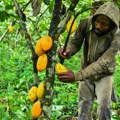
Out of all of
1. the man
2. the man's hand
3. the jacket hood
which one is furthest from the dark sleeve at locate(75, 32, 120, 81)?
the jacket hood

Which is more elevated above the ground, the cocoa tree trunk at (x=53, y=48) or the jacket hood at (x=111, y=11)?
the jacket hood at (x=111, y=11)

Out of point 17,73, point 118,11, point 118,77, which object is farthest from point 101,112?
point 17,73

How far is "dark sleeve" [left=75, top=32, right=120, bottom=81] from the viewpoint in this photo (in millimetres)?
2808

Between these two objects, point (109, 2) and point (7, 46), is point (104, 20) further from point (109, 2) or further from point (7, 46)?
point (7, 46)

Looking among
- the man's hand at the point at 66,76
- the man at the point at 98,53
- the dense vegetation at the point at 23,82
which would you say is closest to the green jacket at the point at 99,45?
the man at the point at 98,53

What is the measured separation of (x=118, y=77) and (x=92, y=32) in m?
2.37

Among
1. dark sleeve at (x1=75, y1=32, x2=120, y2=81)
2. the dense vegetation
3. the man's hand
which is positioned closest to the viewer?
the man's hand

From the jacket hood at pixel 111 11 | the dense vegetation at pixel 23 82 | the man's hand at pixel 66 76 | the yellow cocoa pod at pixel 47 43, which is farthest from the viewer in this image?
the dense vegetation at pixel 23 82

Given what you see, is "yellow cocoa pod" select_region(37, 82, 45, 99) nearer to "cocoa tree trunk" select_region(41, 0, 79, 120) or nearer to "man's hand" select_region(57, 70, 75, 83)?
"cocoa tree trunk" select_region(41, 0, 79, 120)

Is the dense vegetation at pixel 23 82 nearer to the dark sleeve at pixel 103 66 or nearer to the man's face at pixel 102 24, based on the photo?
the man's face at pixel 102 24

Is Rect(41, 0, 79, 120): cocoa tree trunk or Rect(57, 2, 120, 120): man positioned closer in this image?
Rect(41, 0, 79, 120): cocoa tree trunk

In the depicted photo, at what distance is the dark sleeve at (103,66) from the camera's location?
2.81 meters

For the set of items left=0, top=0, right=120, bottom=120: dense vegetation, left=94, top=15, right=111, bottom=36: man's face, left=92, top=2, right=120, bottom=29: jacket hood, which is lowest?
left=0, top=0, right=120, bottom=120: dense vegetation

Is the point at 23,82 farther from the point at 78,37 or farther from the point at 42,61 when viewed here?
the point at 42,61
